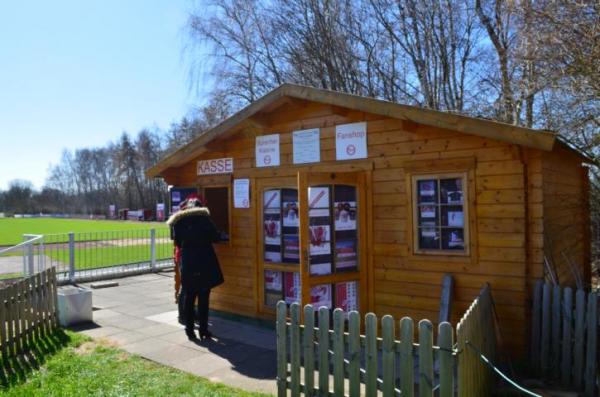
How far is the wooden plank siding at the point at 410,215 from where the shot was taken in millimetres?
5324

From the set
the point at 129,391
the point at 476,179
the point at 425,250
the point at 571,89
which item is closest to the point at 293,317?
the point at 129,391

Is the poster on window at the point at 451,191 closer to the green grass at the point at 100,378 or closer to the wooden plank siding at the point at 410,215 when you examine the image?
the wooden plank siding at the point at 410,215

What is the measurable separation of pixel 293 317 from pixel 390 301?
240 cm

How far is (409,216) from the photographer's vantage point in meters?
6.14

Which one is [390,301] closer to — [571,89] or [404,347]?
[404,347]

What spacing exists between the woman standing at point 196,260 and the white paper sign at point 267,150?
1.29 meters

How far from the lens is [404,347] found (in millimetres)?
3607

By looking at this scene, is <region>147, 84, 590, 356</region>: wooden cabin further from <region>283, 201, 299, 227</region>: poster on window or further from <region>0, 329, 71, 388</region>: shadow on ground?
<region>0, 329, 71, 388</region>: shadow on ground

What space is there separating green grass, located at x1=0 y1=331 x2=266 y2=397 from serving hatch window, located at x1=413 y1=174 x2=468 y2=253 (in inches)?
114

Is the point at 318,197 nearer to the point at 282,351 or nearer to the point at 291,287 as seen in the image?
the point at 291,287

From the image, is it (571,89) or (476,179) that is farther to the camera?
(571,89)

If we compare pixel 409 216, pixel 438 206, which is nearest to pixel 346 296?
pixel 409 216

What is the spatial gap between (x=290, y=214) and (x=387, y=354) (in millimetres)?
3882

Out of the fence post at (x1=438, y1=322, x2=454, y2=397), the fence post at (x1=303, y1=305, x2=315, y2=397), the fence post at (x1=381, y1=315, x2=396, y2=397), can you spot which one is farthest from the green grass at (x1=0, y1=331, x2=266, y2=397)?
the fence post at (x1=438, y1=322, x2=454, y2=397)
